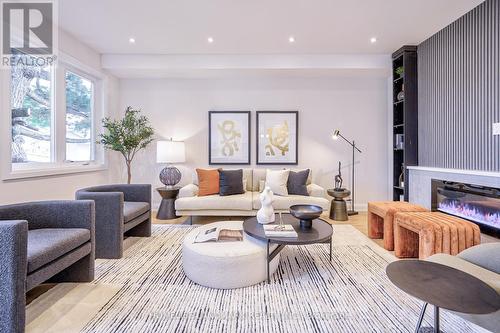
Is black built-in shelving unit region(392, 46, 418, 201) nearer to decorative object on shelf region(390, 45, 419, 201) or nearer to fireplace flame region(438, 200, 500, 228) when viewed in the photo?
decorative object on shelf region(390, 45, 419, 201)

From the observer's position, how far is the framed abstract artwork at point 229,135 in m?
4.80

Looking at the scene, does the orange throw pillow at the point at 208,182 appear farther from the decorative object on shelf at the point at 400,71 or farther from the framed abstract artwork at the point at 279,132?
the decorative object on shelf at the point at 400,71

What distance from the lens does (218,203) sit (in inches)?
149

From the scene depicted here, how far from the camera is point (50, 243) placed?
181cm

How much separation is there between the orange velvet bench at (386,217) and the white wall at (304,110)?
1501 millimetres

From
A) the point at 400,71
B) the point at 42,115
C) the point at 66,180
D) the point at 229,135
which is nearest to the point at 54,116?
the point at 42,115

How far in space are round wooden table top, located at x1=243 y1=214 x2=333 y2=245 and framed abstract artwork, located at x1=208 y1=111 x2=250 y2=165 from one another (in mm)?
2243

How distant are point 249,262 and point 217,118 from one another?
324 cm

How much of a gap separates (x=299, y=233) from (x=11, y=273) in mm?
2016

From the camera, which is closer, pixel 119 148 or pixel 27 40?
pixel 27 40

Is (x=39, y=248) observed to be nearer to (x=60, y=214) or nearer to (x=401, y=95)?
(x=60, y=214)

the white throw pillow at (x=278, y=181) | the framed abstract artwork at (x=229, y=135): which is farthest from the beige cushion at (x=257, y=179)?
the framed abstract artwork at (x=229, y=135)

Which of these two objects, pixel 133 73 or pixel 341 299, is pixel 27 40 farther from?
pixel 341 299

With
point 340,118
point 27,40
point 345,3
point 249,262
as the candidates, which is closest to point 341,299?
point 249,262
